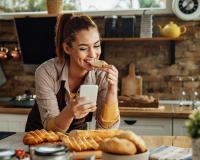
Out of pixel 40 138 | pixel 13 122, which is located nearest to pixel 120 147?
pixel 40 138

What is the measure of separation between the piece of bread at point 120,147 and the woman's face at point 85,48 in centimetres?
86

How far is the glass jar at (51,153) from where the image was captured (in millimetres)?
1303

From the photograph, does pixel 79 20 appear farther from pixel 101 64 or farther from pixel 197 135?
pixel 197 135

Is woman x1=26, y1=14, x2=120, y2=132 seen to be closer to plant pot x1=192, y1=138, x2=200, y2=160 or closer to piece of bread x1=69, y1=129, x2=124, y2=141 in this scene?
piece of bread x1=69, y1=129, x2=124, y2=141

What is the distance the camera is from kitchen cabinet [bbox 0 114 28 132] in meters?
3.88

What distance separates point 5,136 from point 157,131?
1.78 metres

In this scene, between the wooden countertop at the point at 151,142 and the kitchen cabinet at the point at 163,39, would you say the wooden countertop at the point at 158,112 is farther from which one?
the wooden countertop at the point at 151,142

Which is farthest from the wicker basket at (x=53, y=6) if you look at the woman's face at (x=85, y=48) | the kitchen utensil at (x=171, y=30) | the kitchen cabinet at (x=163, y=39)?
the woman's face at (x=85, y=48)

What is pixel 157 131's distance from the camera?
3580 millimetres

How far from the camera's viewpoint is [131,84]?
4.19m

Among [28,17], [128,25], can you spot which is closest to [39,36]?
[28,17]

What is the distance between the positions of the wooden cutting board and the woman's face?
1.86 metres

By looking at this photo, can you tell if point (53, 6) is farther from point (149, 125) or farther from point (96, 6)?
point (149, 125)

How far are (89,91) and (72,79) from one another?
475 mm
